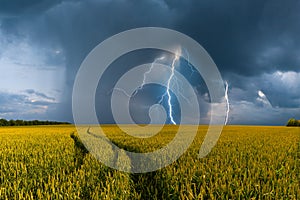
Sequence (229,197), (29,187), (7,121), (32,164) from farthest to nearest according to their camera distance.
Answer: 1. (7,121)
2. (32,164)
3. (29,187)
4. (229,197)

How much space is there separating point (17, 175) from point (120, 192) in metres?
3.36

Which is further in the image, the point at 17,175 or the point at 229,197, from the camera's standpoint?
the point at 17,175

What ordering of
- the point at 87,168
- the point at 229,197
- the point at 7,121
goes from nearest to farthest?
the point at 229,197 → the point at 87,168 → the point at 7,121

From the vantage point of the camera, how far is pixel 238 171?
19.1 feet

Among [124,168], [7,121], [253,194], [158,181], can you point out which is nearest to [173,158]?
[124,168]

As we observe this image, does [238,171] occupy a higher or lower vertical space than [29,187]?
higher

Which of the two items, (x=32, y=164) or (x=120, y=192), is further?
(x=32, y=164)

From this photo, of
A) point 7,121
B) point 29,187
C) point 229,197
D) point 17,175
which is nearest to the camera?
point 229,197

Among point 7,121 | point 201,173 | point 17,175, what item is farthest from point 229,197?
point 7,121

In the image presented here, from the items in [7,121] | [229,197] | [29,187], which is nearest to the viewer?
[229,197]

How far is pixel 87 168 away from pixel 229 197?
4357mm

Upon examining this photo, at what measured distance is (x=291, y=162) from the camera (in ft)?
24.8

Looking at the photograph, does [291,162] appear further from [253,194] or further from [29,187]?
[29,187]

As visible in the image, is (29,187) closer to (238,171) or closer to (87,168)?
(87,168)
